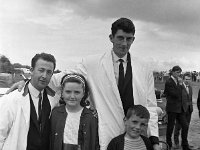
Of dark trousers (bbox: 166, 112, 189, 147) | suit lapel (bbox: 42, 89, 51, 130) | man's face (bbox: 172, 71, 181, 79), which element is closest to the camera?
suit lapel (bbox: 42, 89, 51, 130)

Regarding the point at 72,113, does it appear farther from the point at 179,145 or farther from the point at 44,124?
the point at 179,145

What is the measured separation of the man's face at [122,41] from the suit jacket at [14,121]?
39.6 inches

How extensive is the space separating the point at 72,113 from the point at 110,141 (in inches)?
17.8

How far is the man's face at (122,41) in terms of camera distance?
320 centimetres

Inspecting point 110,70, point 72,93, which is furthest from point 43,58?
point 110,70

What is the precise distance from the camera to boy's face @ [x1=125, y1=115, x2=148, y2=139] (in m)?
3.16

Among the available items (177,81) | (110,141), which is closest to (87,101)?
(110,141)

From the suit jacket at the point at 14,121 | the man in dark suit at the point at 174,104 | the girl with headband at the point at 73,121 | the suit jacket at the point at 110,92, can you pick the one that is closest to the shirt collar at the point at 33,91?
the suit jacket at the point at 14,121

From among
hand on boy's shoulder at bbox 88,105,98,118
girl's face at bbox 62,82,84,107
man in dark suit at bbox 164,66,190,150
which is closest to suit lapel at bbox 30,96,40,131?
girl's face at bbox 62,82,84,107

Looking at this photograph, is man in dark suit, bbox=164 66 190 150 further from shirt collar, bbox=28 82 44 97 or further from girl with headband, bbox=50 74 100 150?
shirt collar, bbox=28 82 44 97

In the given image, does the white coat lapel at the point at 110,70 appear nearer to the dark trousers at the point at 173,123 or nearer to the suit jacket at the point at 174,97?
the suit jacket at the point at 174,97

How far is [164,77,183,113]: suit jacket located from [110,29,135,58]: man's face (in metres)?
4.77

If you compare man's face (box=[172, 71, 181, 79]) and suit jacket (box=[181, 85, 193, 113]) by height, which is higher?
man's face (box=[172, 71, 181, 79])

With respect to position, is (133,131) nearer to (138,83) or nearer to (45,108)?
(138,83)
